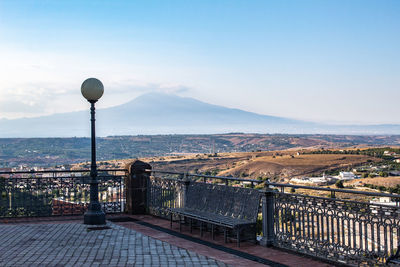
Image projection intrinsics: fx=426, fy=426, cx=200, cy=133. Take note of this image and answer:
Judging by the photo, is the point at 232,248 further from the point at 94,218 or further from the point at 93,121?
the point at 93,121

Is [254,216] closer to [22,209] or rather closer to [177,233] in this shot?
[177,233]

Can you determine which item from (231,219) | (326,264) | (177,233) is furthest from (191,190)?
(326,264)

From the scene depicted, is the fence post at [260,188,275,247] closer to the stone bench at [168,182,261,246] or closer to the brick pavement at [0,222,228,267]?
the stone bench at [168,182,261,246]

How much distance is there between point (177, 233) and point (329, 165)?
2324 inches

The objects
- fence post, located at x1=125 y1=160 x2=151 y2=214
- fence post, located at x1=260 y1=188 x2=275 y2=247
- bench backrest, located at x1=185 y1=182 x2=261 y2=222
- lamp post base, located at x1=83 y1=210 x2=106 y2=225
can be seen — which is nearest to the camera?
fence post, located at x1=260 y1=188 x2=275 y2=247

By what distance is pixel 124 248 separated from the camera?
26.1ft

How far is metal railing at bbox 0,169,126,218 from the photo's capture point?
11334mm

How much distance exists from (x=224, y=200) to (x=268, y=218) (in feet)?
4.29

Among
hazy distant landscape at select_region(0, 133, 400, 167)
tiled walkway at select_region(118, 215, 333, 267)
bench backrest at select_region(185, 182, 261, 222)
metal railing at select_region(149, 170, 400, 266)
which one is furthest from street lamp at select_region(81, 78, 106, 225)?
hazy distant landscape at select_region(0, 133, 400, 167)

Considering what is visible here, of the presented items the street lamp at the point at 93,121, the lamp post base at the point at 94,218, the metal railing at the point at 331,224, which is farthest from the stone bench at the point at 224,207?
the street lamp at the point at 93,121

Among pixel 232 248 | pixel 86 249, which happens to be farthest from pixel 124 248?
pixel 232 248

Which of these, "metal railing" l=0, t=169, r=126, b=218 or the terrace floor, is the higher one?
"metal railing" l=0, t=169, r=126, b=218

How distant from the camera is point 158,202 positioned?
11.6 metres

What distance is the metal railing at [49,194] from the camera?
11.3 metres
